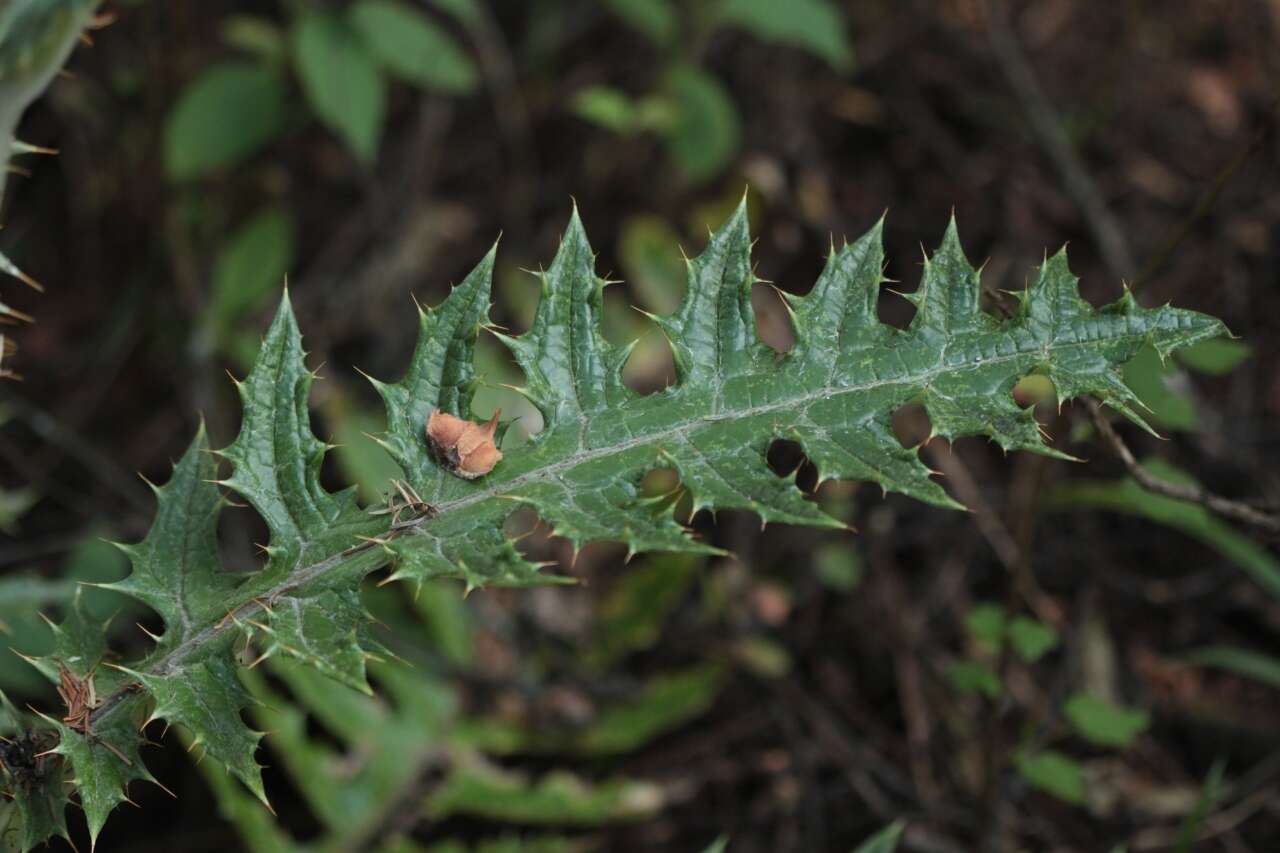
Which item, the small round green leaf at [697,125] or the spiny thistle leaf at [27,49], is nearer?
the spiny thistle leaf at [27,49]

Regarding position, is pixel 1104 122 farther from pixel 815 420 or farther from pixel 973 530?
pixel 815 420

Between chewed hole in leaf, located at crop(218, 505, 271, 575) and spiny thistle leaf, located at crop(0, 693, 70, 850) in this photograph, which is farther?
chewed hole in leaf, located at crop(218, 505, 271, 575)

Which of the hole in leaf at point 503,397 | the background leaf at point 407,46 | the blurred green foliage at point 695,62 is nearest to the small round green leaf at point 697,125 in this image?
the blurred green foliage at point 695,62

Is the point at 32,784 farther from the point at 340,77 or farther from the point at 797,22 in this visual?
the point at 797,22

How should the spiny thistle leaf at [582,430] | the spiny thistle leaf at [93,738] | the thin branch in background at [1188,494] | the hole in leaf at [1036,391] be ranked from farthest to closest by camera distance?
the hole in leaf at [1036,391]
the thin branch in background at [1188,494]
the spiny thistle leaf at [582,430]
the spiny thistle leaf at [93,738]

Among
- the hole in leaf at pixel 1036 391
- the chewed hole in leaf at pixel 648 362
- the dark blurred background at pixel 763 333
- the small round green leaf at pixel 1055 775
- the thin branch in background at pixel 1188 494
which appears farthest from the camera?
the chewed hole in leaf at pixel 648 362

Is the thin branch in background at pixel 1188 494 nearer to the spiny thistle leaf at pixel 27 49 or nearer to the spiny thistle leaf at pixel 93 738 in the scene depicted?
the spiny thistle leaf at pixel 93 738

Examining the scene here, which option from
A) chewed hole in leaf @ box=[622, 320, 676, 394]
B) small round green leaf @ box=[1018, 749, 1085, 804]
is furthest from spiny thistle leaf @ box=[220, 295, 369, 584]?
chewed hole in leaf @ box=[622, 320, 676, 394]

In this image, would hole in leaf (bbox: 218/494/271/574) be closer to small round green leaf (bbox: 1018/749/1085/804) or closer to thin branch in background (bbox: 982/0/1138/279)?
small round green leaf (bbox: 1018/749/1085/804)

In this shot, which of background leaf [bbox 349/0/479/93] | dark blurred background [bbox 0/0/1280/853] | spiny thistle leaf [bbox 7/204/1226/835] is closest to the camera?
spiny thistle leaf [bbox 7/204/1226/835]
